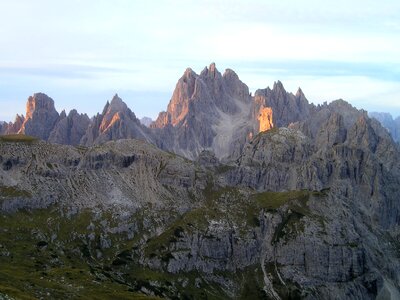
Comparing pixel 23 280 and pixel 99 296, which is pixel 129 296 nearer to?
pixel 99 296

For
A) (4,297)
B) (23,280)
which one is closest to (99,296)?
(23,280)

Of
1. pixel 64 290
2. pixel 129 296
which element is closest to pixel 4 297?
pixel 64 290

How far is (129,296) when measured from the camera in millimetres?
Result: 199125

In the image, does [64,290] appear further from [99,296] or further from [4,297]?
[4,297]

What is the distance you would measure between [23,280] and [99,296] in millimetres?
24489

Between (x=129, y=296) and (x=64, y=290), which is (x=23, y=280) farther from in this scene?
(x=129, y=296)

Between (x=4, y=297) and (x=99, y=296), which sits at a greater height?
(x=4, y=297)

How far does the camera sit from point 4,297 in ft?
365

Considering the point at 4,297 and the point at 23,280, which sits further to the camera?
the point at 23,280

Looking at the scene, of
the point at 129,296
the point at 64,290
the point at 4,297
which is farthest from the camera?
the point at 129,296

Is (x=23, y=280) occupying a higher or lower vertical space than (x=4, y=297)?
lower

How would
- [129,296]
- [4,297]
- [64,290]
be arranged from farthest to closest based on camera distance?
[129,296]
[64,290]
[4,297]

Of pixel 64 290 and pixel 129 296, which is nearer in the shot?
pixel 64 290

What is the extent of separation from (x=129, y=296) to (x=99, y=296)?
1151 cm
